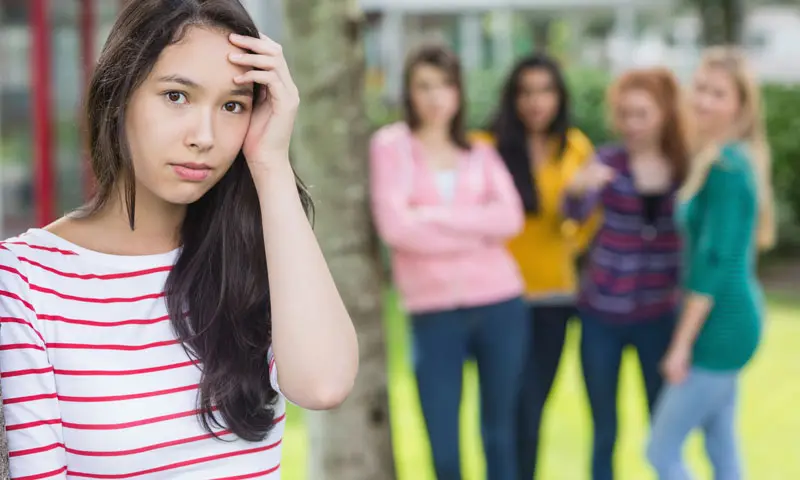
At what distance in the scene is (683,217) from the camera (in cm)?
407

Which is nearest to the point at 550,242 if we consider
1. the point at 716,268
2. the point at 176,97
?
the point at 716,268

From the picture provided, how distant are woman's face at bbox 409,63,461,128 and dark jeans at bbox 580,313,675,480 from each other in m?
0.99

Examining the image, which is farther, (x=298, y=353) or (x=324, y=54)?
(x=324, y=54)

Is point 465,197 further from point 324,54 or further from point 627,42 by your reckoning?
point 627,42

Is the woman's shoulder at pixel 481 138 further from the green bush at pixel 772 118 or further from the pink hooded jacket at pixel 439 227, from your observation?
the green bush at pixel 772 118

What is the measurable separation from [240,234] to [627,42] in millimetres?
21353

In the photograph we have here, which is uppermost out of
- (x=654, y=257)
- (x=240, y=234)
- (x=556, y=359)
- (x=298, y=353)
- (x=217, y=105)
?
(x=217, y=105)

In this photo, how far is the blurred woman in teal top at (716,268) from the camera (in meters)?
3.87

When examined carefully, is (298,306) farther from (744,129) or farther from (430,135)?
(430,135)

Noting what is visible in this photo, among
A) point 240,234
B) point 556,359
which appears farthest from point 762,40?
point 240,234

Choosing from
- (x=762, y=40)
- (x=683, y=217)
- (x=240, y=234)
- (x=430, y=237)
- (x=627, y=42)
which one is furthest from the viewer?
(x=762, y=40)

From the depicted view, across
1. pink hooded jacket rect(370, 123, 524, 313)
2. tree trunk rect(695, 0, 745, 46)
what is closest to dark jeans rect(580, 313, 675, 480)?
pink hooded jacket rect(370, 123, 524, 313)

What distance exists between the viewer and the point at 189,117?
1.58 m

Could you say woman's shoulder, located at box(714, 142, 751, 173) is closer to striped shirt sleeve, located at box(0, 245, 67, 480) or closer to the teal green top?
the teal green top
